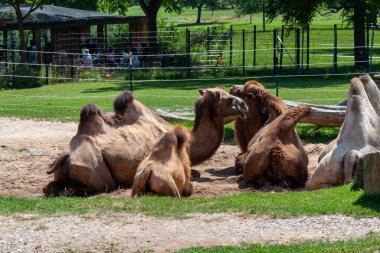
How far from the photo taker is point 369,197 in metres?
9.52

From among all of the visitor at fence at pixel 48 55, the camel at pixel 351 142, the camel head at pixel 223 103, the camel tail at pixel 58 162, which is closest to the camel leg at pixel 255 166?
the camel at pixel 351 142

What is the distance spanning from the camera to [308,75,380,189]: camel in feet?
38.2

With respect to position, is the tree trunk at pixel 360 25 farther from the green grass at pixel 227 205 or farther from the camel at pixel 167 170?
the green grass at pixel 227 205

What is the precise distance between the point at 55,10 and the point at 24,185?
3435 cm

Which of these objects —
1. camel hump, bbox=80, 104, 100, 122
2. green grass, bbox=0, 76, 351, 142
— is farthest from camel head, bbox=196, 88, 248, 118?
green grass, bbox=0, 76, 351, 142

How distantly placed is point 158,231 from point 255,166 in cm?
411

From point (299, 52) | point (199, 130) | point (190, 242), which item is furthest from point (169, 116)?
point (299, 52)

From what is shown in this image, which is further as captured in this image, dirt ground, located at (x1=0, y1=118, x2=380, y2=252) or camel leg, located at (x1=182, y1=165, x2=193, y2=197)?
Result: camel leg, located at (x1=182, y1=165, x2=193, y2=197)

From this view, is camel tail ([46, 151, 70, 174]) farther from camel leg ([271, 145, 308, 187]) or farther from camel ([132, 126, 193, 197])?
camel leg ([271, 145, 308, 187])

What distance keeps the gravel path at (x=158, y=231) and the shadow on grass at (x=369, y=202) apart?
396 mm

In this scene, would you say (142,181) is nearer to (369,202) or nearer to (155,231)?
(155,231)

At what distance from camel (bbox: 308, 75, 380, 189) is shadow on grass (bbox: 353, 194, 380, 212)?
1.97 metres

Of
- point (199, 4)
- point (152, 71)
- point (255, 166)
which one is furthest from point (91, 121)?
point (199, 4)

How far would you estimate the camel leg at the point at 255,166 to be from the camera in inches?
491
